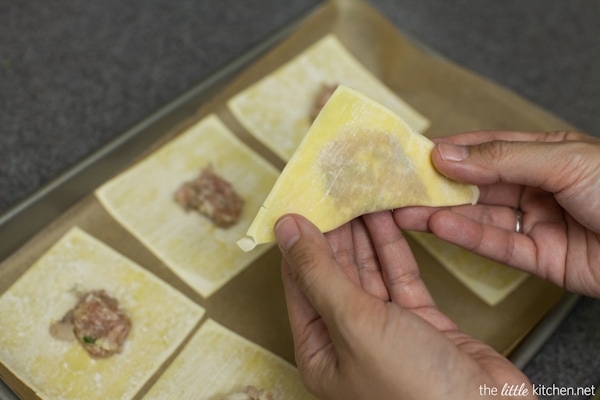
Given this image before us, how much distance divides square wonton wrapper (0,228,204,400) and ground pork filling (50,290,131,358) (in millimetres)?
13

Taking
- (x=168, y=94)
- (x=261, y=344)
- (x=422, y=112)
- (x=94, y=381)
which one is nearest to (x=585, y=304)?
(x=422, y=112)

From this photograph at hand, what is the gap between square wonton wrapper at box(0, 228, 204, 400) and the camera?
1064mm

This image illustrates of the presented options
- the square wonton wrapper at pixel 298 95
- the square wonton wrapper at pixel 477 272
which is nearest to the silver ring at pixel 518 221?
the square wonton wrapper at pixel 477 272

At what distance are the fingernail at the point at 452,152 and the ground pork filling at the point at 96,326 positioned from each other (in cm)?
68

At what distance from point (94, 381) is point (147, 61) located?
0.92 meters

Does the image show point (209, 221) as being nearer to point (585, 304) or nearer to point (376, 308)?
point (376, 308)

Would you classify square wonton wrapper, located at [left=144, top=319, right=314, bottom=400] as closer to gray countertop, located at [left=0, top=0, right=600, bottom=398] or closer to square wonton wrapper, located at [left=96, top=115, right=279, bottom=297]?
square wonton wrapper, located at [left=96, top=115, right=279, bottom=297]

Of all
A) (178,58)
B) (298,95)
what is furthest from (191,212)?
(178,58)

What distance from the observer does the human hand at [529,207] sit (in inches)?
39.3

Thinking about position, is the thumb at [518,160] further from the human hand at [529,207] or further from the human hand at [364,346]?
the human hand at [364,346]

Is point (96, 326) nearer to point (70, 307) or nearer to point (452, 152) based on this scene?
point (70, 307)

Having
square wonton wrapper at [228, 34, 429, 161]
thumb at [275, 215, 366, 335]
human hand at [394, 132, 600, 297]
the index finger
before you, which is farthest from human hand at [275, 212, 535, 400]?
square wonton wrapper at [228, 34, 429, 161]

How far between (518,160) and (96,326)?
83 cm

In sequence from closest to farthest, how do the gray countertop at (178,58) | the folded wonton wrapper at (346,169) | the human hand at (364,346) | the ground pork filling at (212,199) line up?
1. the human hand at (364,346)
2. the folded wonton wrapper at (346,169)
3. the ground pork filling at (212,199)
4. the gray countertop at (178,58)
